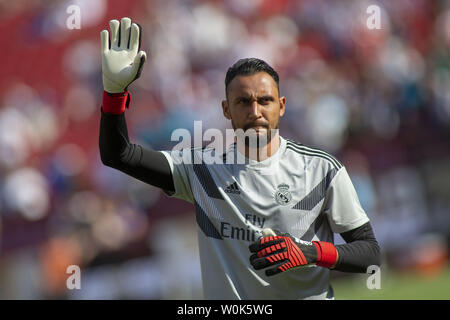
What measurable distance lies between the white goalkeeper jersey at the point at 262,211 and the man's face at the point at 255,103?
0.22 metres

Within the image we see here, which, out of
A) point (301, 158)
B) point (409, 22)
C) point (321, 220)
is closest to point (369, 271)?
point (321, 220)

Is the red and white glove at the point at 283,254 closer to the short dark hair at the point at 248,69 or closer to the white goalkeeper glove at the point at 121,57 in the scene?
the short dark hair at the point at 248,69

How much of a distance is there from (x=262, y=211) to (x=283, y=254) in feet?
1.27

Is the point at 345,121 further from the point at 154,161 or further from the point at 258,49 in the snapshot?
the point at 154,161

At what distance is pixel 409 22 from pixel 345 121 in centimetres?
345

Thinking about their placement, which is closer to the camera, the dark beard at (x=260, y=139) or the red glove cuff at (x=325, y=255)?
the red glove cuff at (x=325, y=255)

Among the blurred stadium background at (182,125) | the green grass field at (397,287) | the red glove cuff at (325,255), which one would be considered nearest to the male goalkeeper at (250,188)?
the red glove cuff at (325,255)

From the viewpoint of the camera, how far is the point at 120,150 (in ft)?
10.5

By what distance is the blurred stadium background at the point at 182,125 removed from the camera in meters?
9.23

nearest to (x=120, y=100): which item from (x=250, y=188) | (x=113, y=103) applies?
(x=113, y=103)

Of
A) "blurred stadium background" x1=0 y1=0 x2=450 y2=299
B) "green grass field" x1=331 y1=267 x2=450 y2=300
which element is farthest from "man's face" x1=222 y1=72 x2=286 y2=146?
"green grass field" x1=331 y1=267 x2=450 y2=300

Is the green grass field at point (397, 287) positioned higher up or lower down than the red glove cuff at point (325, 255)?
higher up

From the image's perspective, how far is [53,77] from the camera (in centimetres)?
1080

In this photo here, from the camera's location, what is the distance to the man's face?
3311 millimetres
